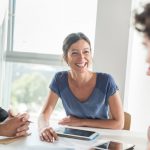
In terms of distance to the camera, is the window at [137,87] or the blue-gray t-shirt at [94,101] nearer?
the blue-gray t-shirt at [94,101]

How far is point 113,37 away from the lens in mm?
2889

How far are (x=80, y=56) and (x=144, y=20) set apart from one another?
1248 mm

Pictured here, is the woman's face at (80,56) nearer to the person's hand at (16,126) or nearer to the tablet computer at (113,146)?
the person's hand at (16,126)

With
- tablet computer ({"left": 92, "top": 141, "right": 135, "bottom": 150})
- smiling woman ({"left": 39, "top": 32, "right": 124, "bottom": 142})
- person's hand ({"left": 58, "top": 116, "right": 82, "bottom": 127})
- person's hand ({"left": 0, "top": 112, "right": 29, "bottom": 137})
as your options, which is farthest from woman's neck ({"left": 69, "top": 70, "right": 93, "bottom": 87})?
tablet computer ({"left": 92, "top": 141, "right": 135, "bottom": 150})

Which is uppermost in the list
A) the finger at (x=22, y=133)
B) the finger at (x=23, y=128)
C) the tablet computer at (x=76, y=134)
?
the finger at (x=23, y=128)

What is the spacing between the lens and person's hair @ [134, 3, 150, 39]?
1008mm

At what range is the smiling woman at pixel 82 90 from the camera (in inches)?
86.0

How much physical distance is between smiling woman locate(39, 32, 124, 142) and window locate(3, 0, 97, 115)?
818mm

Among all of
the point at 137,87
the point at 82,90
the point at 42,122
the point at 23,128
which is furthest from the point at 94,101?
the point at 137,87

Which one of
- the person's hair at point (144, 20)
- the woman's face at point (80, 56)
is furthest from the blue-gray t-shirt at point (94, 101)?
the person's hair at point (144, 20)

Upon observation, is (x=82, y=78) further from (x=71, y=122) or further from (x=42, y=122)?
(x=42, y=122)

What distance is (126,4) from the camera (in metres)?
2.84

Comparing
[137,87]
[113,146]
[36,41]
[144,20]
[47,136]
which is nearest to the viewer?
[144,20]

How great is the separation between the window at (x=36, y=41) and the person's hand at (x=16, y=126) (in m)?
1.45
